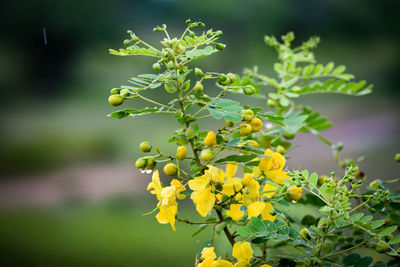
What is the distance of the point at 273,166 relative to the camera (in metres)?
0.42

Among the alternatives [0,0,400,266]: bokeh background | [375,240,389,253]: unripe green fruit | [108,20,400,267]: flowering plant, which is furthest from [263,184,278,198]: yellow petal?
[0,0,400,266]: bokeh background

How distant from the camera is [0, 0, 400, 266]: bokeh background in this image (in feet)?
7.66

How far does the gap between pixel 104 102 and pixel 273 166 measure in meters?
2.57

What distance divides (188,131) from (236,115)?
49mm

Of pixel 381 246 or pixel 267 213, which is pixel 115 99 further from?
pixel 381 246

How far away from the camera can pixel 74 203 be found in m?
2.46

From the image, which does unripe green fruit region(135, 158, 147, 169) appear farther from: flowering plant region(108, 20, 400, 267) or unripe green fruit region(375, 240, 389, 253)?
unripe green fruit region(375, 240, 389, 253)

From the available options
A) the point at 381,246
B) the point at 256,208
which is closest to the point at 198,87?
the point at 256,208

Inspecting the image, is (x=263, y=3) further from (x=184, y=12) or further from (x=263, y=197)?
(x=263, y=197)

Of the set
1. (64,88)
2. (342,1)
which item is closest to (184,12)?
(64,88)

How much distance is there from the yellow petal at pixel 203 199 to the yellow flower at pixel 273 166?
6 centimetres

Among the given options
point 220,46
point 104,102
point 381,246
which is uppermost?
point 104,102

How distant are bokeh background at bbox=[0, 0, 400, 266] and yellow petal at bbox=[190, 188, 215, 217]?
1799mm

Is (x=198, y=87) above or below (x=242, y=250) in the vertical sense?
above
